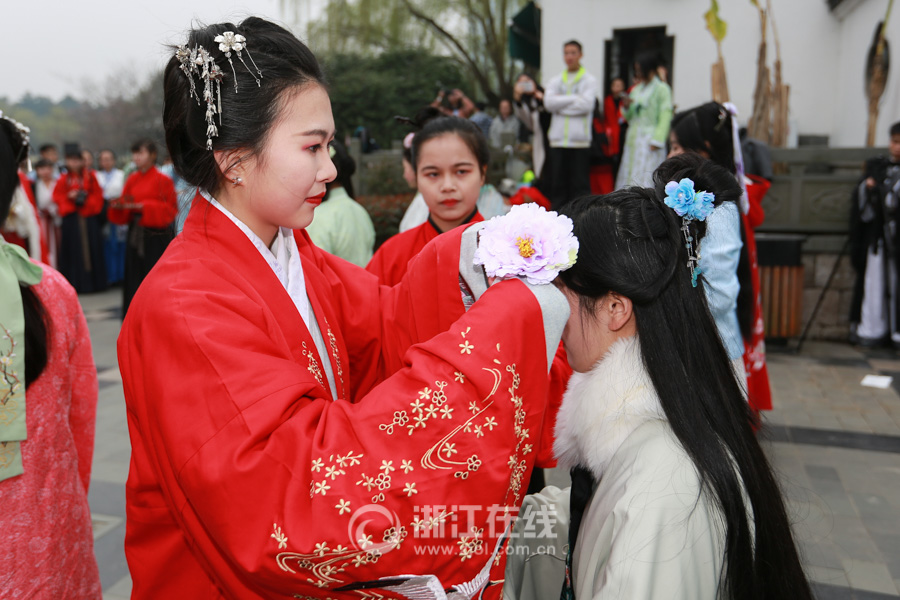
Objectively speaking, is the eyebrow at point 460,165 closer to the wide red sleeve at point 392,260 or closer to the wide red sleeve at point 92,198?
the wide red sleeve at point 392,260

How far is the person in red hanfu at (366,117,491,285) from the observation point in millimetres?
2863

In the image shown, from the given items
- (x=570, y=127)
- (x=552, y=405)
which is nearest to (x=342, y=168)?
(x=552, y=405)

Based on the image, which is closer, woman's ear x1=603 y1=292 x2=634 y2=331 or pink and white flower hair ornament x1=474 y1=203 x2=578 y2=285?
pink and white flower hair ornament x1=474 y1=203 x2=578 y2=285

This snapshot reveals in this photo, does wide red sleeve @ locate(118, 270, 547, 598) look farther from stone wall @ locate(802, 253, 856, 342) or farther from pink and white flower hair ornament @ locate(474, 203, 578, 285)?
stone wall @ locate(802, 253, 856, 342)

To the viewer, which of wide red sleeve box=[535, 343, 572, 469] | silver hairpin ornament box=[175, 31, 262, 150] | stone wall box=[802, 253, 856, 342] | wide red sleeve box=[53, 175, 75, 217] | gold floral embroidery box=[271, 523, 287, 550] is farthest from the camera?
wide red sleeve box=[53, 175, 75, 217]

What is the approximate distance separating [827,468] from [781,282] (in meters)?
2.87

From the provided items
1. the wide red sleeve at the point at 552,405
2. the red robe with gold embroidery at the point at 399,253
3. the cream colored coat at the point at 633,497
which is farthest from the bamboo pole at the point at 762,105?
the cream colored coat at the point at 633,497

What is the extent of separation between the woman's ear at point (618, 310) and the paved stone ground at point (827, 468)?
2.00 ft

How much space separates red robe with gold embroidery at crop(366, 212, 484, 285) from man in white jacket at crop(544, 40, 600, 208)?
452 cm

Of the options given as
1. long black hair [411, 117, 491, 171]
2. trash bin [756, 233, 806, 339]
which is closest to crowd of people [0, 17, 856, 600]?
long black hair [411, 117, 491, 171]

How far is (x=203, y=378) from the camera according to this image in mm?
1074

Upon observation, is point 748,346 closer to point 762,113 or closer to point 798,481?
point 798,481

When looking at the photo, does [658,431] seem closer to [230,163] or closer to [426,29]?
[230,163]

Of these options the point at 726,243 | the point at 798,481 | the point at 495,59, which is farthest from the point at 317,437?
the point at 495,59
